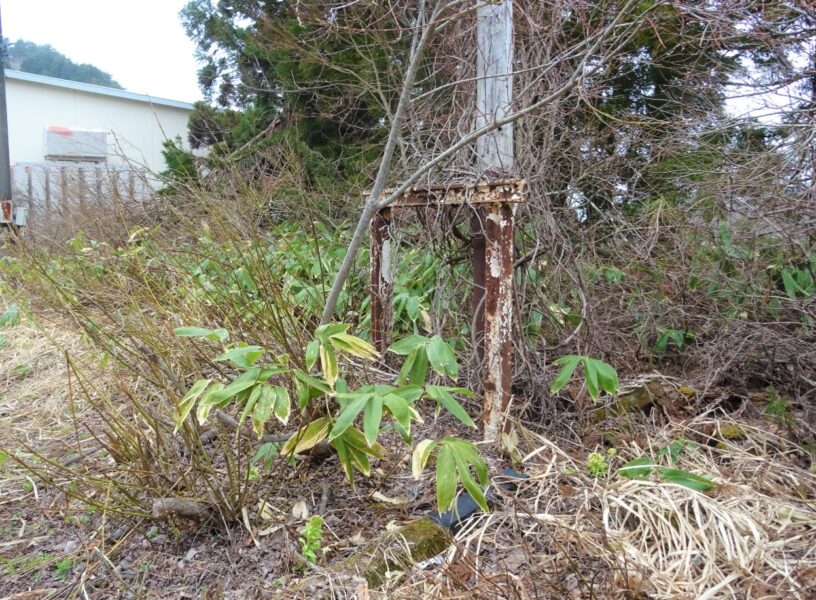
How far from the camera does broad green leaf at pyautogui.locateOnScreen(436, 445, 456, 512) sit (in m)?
1.72

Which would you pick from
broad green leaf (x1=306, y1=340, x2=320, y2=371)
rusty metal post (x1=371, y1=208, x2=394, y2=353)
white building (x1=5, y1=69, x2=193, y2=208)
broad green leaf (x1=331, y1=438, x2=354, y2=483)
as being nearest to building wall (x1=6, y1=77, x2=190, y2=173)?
white building (x1=5, y1=69, x2=193, y2=208)

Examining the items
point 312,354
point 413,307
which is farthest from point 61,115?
point 312,354

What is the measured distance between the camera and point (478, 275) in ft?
9.65

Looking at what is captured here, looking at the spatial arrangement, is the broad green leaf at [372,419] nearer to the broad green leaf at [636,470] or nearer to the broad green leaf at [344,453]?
the broad green leaf at [344,453]

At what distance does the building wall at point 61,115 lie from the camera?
1565 cm

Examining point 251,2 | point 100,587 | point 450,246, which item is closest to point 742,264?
point 450,246

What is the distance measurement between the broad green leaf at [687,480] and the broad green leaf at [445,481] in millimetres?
941

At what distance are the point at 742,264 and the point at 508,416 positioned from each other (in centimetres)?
190

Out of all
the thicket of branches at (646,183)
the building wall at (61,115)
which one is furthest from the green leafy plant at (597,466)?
the building wall at (61,115)

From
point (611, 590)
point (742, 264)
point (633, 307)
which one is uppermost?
point (742, 264)

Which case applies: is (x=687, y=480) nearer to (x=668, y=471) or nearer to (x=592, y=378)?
(x=668, y=471)

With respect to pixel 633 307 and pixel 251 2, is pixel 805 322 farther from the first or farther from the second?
pixel 251 2

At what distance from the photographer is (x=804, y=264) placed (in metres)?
3.46

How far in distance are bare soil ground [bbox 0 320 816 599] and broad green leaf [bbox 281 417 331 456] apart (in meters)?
0.20
